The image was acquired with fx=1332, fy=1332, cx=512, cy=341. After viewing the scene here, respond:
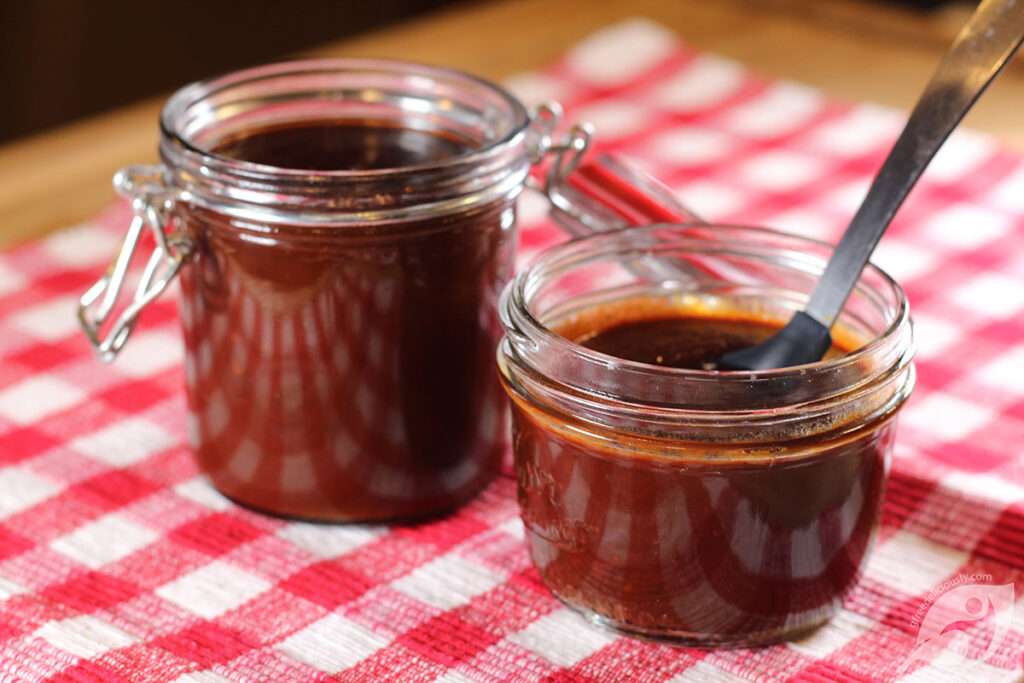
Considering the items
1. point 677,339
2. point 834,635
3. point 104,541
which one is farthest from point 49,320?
point 834,635

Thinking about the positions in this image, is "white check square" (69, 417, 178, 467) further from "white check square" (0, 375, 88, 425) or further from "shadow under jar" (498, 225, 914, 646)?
"shadow under jar" (498, 225, 914, 646)

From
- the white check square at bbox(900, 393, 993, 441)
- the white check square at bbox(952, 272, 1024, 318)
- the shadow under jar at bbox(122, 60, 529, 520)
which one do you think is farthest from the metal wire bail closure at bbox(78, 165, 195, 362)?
the white check square at bbox(952, 272, 1024, 318)

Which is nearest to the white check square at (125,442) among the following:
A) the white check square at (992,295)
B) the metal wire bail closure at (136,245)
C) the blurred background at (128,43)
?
the metal wire bail closure at (136,245)

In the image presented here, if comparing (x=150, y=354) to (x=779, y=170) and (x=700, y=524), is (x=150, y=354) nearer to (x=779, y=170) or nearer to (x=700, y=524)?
(x=700, y=524)

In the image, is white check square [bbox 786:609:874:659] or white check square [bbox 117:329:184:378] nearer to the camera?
white check square [bbox 786:609:874:659]

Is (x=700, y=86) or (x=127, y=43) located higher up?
(x=700, y=86)

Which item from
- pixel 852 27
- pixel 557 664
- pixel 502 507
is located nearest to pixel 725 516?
pixel 557 664
